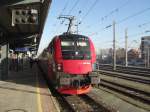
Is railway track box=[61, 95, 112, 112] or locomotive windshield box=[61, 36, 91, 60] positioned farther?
locomotive windshield box=[61, 36, 91, 60]

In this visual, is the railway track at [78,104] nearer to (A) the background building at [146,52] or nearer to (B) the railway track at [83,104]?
(B) the railway track at [83,104]

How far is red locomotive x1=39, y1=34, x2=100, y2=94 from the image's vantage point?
1598 centimetres

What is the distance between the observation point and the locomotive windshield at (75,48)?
1673 centimetres

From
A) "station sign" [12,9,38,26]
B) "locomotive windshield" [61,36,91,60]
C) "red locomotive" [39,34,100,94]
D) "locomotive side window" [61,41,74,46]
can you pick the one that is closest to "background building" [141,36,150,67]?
"locomotive windshield" [61,36,91,60]

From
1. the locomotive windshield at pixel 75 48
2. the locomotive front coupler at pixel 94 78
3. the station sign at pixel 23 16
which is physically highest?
the station sign at pixel 23 16

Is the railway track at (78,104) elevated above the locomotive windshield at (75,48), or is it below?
below

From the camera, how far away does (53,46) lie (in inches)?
684

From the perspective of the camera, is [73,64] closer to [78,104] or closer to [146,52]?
[78,104]

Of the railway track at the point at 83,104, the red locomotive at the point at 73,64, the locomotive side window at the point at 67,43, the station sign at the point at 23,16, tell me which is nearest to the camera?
the railway track at the point at 83,104

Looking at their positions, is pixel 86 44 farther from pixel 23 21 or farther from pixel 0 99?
pixel 0 99

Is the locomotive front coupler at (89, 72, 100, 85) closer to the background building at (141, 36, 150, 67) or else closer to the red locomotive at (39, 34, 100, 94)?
the red locomotive at (39, 34, 100, 94)

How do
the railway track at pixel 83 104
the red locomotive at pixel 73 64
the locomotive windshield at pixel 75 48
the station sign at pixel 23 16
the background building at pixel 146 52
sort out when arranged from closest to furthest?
the railway track at pixel 83 104 → the station sign at pixel 23 16 → the red locomotive at pixel 73 64 → the locomotive windshield at pixel 75 48 → the background building at pixel 146 52

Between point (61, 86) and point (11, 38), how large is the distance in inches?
470

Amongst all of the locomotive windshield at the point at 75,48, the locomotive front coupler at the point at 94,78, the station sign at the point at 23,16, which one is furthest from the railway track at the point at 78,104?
the station sign at the point at 23,16
